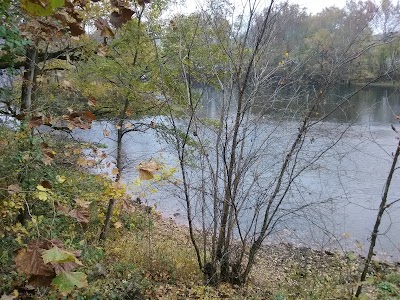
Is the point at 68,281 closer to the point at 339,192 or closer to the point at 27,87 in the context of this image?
the point at 27,87

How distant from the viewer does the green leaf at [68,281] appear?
2.90ft

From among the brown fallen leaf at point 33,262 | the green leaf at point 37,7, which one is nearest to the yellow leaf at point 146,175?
the brown fallen leaf at point 33,262

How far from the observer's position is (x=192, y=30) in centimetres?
608

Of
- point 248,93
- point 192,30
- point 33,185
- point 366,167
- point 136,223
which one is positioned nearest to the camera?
point 33,185

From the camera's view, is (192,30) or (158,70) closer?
(192,30)

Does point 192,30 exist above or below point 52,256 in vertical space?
above

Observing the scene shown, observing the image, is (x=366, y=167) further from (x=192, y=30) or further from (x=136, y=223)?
(x=192, y=30)

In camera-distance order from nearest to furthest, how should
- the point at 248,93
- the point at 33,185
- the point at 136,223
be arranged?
1. the point at 33,185
2. the point at 248,93
3. the point at 136,223

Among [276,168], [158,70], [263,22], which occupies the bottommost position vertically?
[276,168]

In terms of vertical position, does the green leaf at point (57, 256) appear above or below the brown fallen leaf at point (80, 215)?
above

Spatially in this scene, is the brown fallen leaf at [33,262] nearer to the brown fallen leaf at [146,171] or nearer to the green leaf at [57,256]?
the green leaf at [57,256]

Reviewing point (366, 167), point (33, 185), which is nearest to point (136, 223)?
point (33, 185)

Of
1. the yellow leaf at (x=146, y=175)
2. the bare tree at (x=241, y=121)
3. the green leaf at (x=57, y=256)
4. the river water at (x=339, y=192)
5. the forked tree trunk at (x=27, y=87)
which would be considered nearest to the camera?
the green leaf at (x=57, y=256)

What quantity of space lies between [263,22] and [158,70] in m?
2.93
